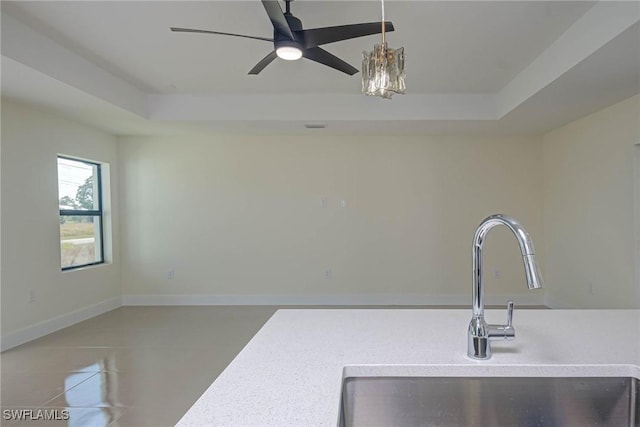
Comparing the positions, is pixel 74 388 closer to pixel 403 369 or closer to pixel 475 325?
pixel 403 369

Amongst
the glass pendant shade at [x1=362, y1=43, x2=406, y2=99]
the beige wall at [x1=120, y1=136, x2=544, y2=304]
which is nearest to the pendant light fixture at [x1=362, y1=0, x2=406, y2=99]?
the glass pendant shade at [x1=362, y1=43, x2=406, y2=99]

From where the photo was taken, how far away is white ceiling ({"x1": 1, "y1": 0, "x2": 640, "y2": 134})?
93.5 inches

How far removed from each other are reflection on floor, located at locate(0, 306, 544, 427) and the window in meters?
0.81

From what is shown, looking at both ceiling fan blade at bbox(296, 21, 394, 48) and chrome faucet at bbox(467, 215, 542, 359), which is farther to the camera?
ceiling fan blade at bbox(296, 21, 394, 48)

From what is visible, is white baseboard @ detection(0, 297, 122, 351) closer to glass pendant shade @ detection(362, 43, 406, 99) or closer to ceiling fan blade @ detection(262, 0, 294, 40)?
ceiling fan blade @ detection(262, 0, 294, 40)

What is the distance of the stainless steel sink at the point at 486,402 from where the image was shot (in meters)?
0.83

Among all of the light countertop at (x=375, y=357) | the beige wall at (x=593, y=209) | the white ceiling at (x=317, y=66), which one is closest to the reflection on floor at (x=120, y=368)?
the light countertop at (x=375, y=357)

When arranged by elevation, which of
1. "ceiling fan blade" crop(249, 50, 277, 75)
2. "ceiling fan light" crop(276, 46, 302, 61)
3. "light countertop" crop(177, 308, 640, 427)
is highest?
"ceiling fan blade" crop(249, 50, 277, 75)

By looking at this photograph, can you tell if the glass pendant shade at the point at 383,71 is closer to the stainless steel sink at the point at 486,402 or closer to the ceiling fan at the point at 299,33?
the ceiling fan at the point at 299,33

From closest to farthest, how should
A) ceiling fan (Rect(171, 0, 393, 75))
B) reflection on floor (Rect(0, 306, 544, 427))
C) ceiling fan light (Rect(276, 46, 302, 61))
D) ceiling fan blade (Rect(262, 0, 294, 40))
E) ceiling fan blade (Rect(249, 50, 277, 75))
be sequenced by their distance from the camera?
1. ceiling fan blade (Rect(262, 0, 294, 40))
2. ceiling fan (Rect(171, 0, 393, 75))
3. ceiling fan light (Rect(276, 46, 302, 61))
4. reflection on floor (Rect(0, 306, 544, 427))
5. ceiling fan blade (Rect(249, 50, 277, 75))

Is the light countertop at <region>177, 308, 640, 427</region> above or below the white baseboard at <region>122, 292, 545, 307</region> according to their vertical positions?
above

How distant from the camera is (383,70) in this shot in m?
1.53

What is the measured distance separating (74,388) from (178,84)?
2.91m

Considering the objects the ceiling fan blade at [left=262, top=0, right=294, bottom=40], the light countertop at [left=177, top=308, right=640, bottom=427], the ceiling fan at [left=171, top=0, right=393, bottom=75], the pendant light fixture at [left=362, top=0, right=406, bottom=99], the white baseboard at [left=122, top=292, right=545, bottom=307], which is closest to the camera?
the light countertop at [left=177, top=308, right=640, bottom=427]
